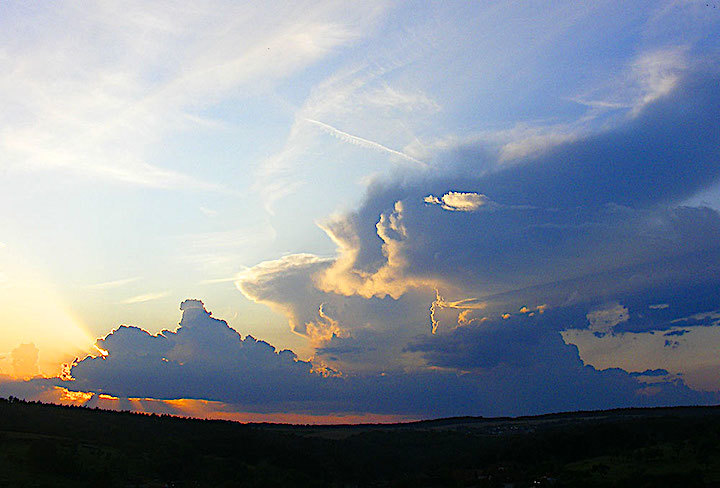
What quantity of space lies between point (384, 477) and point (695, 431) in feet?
161

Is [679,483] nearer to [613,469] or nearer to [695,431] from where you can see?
[613,469]

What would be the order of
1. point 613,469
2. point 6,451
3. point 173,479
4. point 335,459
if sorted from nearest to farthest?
point 613,469
point 6,451
point 173,479
point 335,459

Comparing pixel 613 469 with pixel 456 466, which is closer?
pixel 613 469

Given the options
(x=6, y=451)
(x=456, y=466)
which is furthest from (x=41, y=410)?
(x=456, y=466)

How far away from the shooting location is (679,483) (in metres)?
51.0

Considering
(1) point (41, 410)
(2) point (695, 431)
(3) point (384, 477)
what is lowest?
(3) point (384, 477)

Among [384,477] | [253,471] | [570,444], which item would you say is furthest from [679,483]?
[384,477]

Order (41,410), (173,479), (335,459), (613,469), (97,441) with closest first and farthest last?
(613,469), (173,479), (97,441), (41,410), (335,459)

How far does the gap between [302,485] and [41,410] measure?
51.9 metres

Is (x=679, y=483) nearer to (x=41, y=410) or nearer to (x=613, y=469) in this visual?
(x=613, y=469)

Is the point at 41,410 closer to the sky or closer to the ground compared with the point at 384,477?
closer to the sky

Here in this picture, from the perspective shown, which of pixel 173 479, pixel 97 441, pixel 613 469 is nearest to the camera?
pixel 613 469

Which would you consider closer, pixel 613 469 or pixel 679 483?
pixel 679 483

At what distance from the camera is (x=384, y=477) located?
103875 mm
